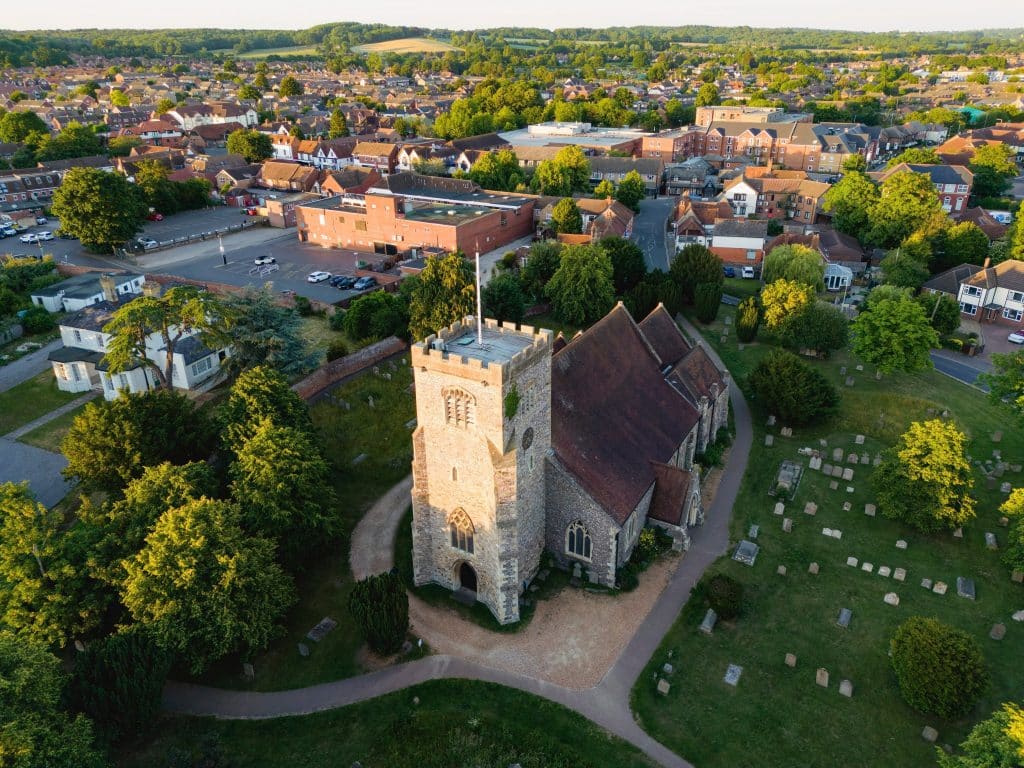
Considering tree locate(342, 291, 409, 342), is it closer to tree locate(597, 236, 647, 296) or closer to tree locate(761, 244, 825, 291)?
tree locate(597, 236, 647, 296)

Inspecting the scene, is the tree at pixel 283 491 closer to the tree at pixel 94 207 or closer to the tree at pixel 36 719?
the tree at pixel 36 719

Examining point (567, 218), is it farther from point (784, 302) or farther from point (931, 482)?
point (931, 482)

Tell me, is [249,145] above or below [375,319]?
above

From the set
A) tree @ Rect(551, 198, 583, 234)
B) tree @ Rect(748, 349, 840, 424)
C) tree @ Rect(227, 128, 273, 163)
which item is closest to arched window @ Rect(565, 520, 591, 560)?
tree @ Rect(748, 349, 840, 424)

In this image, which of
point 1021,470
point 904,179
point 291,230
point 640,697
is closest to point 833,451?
point 1021,470

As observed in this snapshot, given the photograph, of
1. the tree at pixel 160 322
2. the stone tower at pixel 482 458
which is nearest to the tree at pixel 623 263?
the tree at pixel 160 322

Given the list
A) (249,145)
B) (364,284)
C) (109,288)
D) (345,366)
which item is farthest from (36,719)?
(249,145)

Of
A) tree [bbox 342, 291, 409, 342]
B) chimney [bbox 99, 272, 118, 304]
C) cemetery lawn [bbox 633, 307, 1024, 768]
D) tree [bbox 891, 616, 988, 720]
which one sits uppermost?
chimney [bbox 99, 272, 118, 304]
